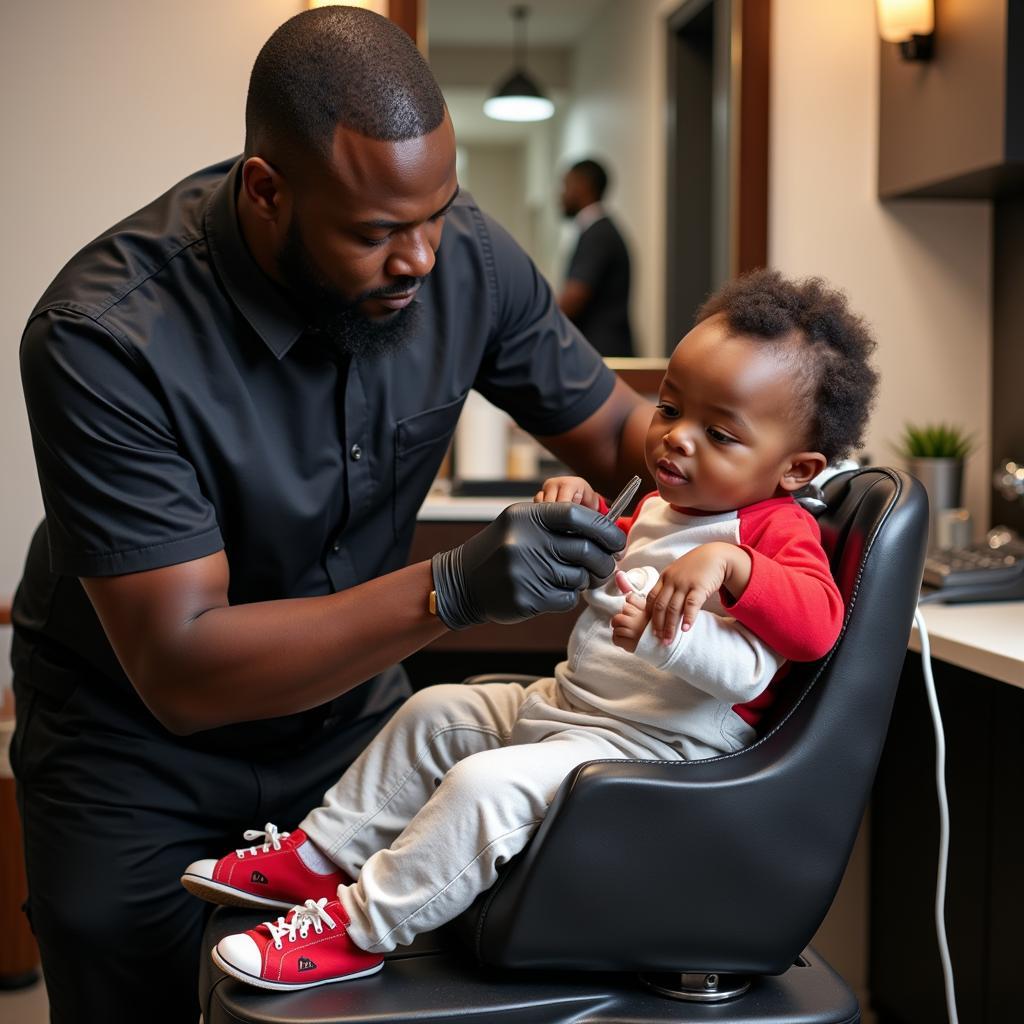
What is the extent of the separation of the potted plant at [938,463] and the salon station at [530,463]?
0.4 inches

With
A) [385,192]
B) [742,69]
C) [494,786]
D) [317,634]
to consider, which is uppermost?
[742,69]

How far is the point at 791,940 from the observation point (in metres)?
1.11

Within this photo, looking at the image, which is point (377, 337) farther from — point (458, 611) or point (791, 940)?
point (791, 940)

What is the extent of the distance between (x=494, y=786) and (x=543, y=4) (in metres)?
1.97

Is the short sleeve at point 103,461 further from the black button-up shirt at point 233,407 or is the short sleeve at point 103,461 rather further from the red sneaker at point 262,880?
the red sneaker at point 262,880

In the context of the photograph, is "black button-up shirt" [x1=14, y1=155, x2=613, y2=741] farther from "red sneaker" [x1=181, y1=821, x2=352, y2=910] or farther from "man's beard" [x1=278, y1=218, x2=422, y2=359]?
"red sneaker" [x1=181, y1=821, x2=352, y2=910]

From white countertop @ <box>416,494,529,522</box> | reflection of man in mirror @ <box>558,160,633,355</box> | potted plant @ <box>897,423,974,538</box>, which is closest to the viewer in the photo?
white countertop @ <box>416,494,529,522</box>

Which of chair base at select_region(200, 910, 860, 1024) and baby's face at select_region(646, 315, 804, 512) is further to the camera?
baby's face at select_region(646, 315, 804, 512)

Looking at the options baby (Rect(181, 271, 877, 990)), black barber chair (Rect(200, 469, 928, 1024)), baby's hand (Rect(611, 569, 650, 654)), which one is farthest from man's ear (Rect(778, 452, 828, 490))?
baby's hand (Rect(611, 569, 650, 654))

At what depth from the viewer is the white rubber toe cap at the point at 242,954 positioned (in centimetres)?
105

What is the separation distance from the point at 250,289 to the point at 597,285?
4.48 feet

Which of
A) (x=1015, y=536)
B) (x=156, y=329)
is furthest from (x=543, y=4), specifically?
(x=156, y=329)

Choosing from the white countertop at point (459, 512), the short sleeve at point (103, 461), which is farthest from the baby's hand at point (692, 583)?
the white countertop at point (459, 512)

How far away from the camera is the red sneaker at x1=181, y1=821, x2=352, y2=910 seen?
121cm
